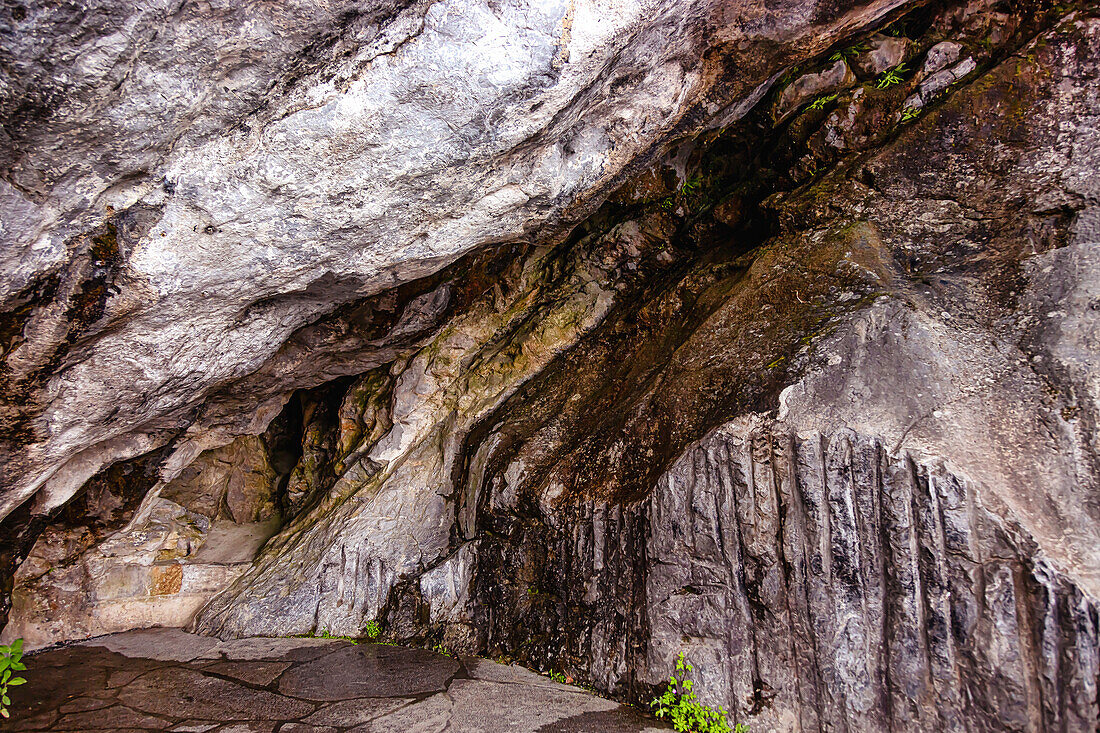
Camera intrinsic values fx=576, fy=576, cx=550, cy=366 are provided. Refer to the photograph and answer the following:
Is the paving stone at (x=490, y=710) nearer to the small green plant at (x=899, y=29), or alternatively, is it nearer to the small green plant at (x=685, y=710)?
the small green plant at (x=685, y=710)

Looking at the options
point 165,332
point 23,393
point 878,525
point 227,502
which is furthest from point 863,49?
point 227,502

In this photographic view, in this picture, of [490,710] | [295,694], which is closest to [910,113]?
[490,710]

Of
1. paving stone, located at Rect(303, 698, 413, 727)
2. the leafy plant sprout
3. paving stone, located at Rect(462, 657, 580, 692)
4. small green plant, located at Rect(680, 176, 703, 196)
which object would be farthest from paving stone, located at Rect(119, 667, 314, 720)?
the leafy plant sprout

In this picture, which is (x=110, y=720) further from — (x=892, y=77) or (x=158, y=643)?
(x=892, y=77)

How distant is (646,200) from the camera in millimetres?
5738

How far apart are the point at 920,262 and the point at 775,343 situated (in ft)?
3.61

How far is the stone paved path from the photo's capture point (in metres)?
3.71

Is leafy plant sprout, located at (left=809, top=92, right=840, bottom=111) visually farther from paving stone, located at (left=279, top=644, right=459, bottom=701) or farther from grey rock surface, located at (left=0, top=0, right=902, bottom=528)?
paving stone, located at (left=279, top=644, right=459, bottom=701)

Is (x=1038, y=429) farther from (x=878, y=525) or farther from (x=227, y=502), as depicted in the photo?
Result: (x=227, y=502)

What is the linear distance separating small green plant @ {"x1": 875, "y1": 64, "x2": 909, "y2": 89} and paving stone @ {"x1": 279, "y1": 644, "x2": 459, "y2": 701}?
551cm

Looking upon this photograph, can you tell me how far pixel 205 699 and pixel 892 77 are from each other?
→ 22.1ft

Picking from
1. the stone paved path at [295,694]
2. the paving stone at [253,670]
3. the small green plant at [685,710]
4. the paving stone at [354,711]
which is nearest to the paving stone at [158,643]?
the stone paved path at [295,694]

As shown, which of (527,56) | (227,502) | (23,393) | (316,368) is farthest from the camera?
(227,502)

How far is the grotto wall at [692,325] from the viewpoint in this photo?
310 centimetres
